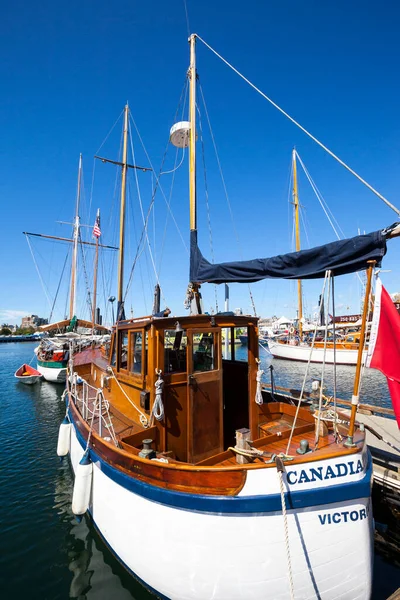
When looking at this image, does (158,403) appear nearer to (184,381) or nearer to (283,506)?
(184,381)

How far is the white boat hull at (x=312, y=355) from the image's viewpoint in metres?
34.5

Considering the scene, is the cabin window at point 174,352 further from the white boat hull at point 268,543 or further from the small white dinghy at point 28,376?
the small white dinghy at point 28,376

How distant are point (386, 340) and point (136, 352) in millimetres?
4620

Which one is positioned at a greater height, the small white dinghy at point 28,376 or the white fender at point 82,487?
the white fender at point 82,487

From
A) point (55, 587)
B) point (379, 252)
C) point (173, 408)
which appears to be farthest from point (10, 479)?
point (379, 252)

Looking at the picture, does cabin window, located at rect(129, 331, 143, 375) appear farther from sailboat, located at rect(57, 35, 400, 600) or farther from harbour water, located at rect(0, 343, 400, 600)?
harbour water, located at rect(0, 343, 400, 600)

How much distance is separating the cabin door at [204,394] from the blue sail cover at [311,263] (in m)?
1.36

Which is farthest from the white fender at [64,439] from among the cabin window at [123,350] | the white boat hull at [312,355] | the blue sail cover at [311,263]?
the white boat hull at [312,355]

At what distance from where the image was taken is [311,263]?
477 cm

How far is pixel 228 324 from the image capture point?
597 centimetres

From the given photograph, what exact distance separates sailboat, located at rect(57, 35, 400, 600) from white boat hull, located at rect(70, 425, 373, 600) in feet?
0.05

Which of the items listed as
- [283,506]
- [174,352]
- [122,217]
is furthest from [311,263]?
[122,217]

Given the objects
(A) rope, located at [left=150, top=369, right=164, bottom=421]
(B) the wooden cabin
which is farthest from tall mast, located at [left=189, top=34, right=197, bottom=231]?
(A) rope, located at [left=150, top=369, right=164, bottom=421]

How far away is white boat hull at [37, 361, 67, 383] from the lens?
2527 centimetres
